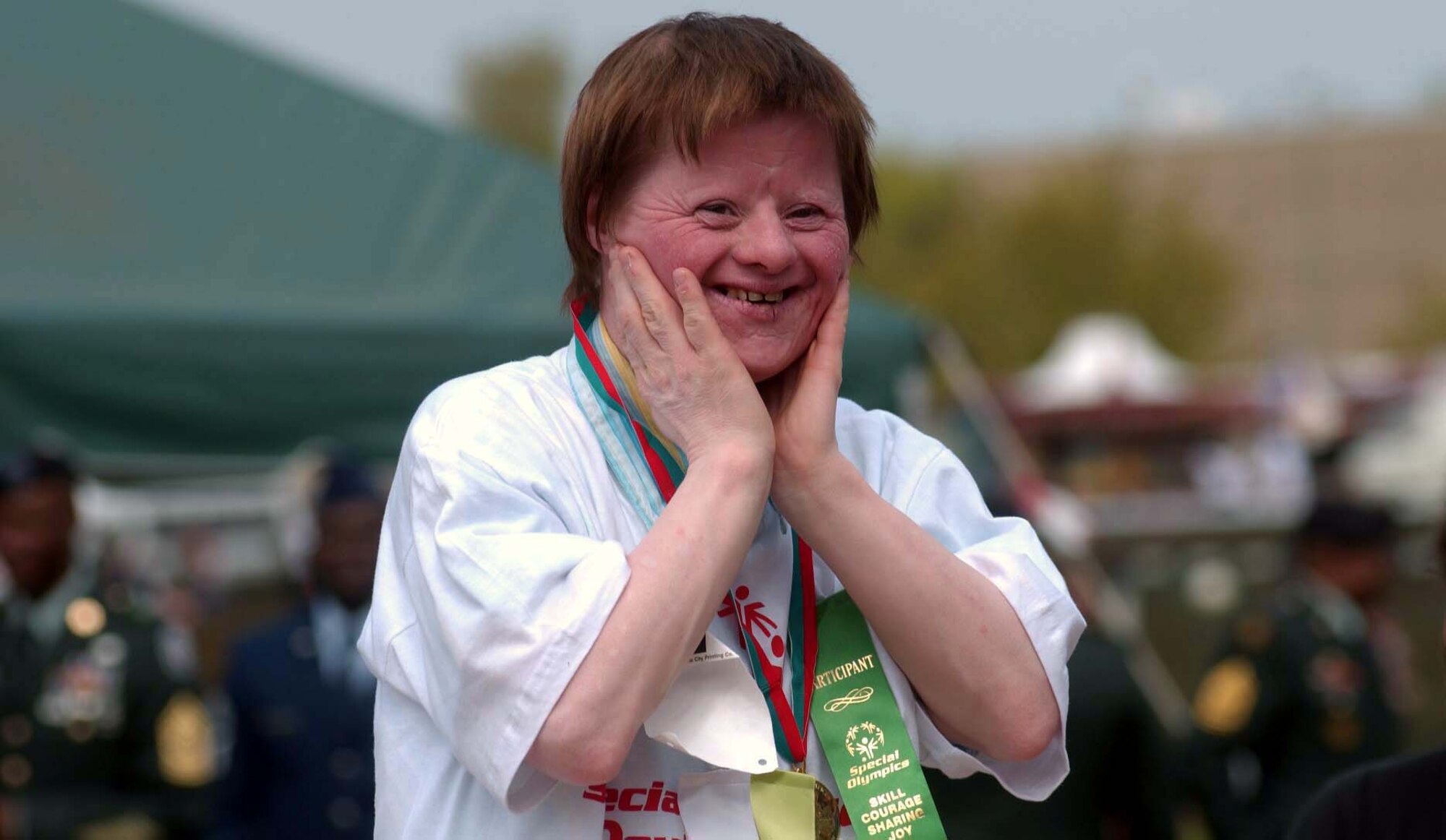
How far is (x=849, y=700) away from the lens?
2.04 m

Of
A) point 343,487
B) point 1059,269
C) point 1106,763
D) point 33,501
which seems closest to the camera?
point 1106,763

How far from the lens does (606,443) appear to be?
2068mm

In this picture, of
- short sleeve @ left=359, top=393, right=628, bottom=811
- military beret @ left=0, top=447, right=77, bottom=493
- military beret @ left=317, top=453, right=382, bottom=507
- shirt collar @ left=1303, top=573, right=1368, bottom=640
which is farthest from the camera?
shirt collar @ left=1303, top=573, right=1368, bottom=640

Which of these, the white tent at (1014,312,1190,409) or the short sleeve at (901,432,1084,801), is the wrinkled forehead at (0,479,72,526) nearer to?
the short sleeve at (901,432,1084,801)

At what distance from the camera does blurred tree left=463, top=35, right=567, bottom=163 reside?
42688 mm

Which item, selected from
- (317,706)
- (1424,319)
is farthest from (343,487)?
(1424,319)

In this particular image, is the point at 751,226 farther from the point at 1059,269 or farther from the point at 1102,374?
the point at 1059,269

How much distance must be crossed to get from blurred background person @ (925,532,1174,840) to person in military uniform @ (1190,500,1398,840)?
1.32 meters

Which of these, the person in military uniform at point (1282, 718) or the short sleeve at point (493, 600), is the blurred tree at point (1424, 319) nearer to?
the person in military uniform at point (1282, 718)

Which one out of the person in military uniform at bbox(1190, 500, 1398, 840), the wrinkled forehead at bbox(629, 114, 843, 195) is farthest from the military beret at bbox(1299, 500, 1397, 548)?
the wrinkled forehead at bbox(629, 114, 843, 195)

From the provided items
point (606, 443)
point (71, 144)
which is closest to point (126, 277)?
point (71, 144)

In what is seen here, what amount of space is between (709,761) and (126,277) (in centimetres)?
343

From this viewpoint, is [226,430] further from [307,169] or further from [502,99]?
[502,99]

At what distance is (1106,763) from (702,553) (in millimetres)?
3768
